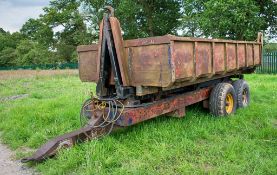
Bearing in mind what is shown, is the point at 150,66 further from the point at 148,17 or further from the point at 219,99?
the point at 148,17

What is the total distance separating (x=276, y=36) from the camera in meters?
26.3

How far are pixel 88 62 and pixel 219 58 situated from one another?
248cm

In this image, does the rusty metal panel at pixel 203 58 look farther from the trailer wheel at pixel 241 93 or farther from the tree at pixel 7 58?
the tree at pixel 7 58

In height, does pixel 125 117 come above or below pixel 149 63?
below

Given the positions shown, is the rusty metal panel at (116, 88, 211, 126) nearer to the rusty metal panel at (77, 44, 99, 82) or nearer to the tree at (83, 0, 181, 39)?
the rusty metal panel at (77, 44, 99, 82)

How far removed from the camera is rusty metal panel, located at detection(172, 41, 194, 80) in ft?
16.1

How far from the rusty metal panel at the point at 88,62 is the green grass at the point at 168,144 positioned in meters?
1.12

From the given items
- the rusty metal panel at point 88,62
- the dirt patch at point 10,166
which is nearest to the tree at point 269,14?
the rusty metal panel at point 88,62

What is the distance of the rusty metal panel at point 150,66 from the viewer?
4859 mm

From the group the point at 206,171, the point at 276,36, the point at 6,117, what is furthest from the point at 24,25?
the point at 206,171

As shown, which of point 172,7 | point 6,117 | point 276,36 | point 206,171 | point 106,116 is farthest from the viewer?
point 172,7

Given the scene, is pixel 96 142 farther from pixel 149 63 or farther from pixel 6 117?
pixel 6 117

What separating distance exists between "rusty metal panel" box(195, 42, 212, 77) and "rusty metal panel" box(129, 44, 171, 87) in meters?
0.83

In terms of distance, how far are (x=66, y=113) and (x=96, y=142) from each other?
258cm
